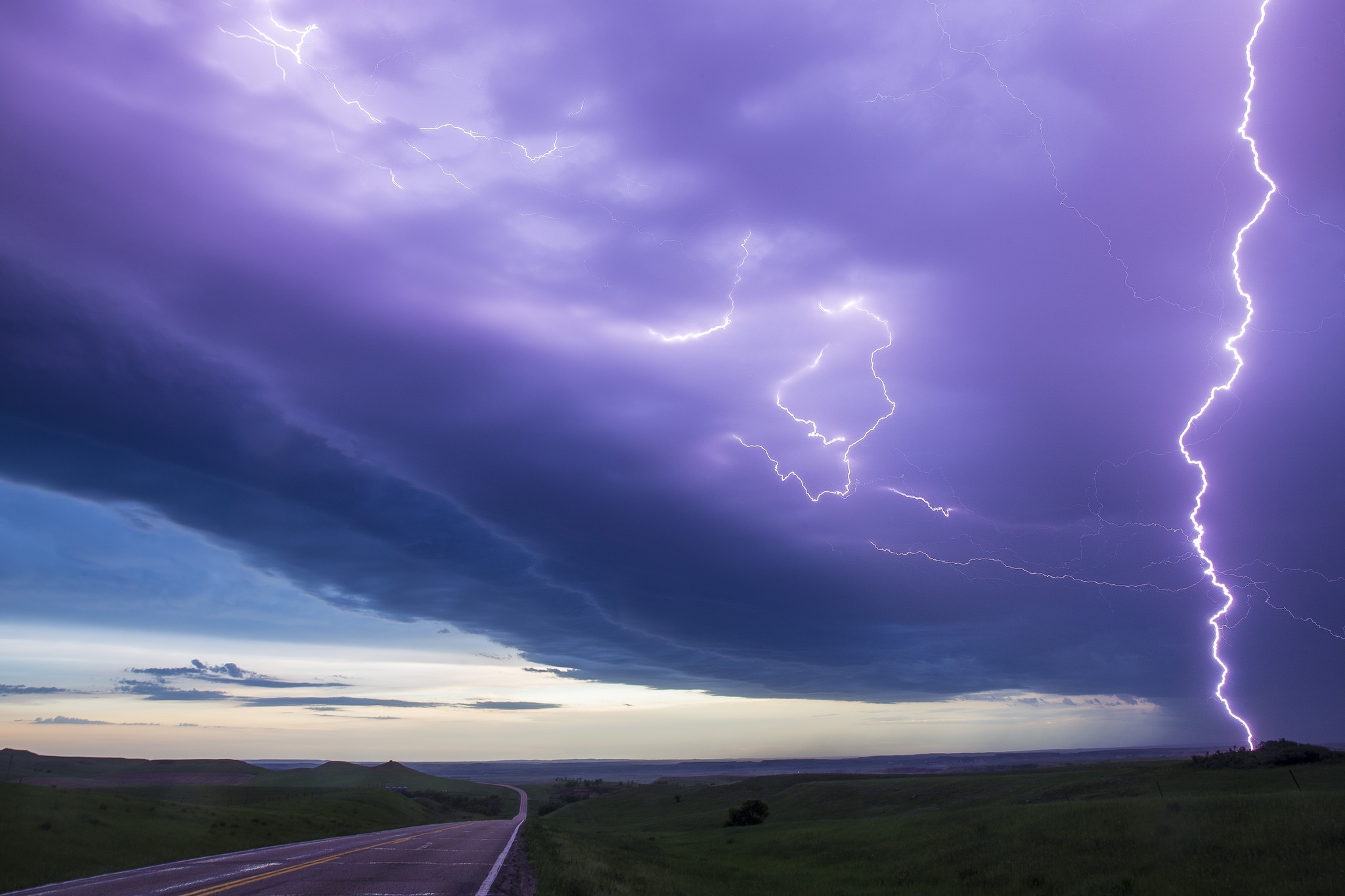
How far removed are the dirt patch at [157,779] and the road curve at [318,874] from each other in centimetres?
12151

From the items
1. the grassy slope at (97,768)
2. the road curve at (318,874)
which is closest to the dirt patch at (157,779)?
the grassy slope at (97,768)

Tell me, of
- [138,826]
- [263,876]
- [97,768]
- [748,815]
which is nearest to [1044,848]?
[263,876]

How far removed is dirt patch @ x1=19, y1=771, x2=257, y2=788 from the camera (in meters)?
126

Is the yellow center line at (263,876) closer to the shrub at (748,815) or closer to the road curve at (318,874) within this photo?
the road curve at (318,874)

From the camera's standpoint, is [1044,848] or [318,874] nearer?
[318,874]

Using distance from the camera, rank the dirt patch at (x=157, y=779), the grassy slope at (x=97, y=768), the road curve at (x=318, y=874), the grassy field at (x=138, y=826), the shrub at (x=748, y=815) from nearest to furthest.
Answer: the road curve at (x=318, y=874)
the grassy field at (x=138, y=826)
the shrub at (x=748, y=815)
the dirt patch at (x=157, y=779)
the grassy slope at (x=97, y=768)

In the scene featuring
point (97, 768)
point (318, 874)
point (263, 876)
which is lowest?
point (97, 768)

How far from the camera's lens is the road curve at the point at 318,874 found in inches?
712

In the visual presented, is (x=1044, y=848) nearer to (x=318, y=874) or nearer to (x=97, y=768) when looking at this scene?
(x=318, y=874)

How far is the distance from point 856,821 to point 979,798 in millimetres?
13267

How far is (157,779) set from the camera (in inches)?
5659

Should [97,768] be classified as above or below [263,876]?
below

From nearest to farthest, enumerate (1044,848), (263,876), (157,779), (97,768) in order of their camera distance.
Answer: (263,876)
(1044,848)
(157,779)
(97,768)

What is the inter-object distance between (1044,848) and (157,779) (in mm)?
178611
